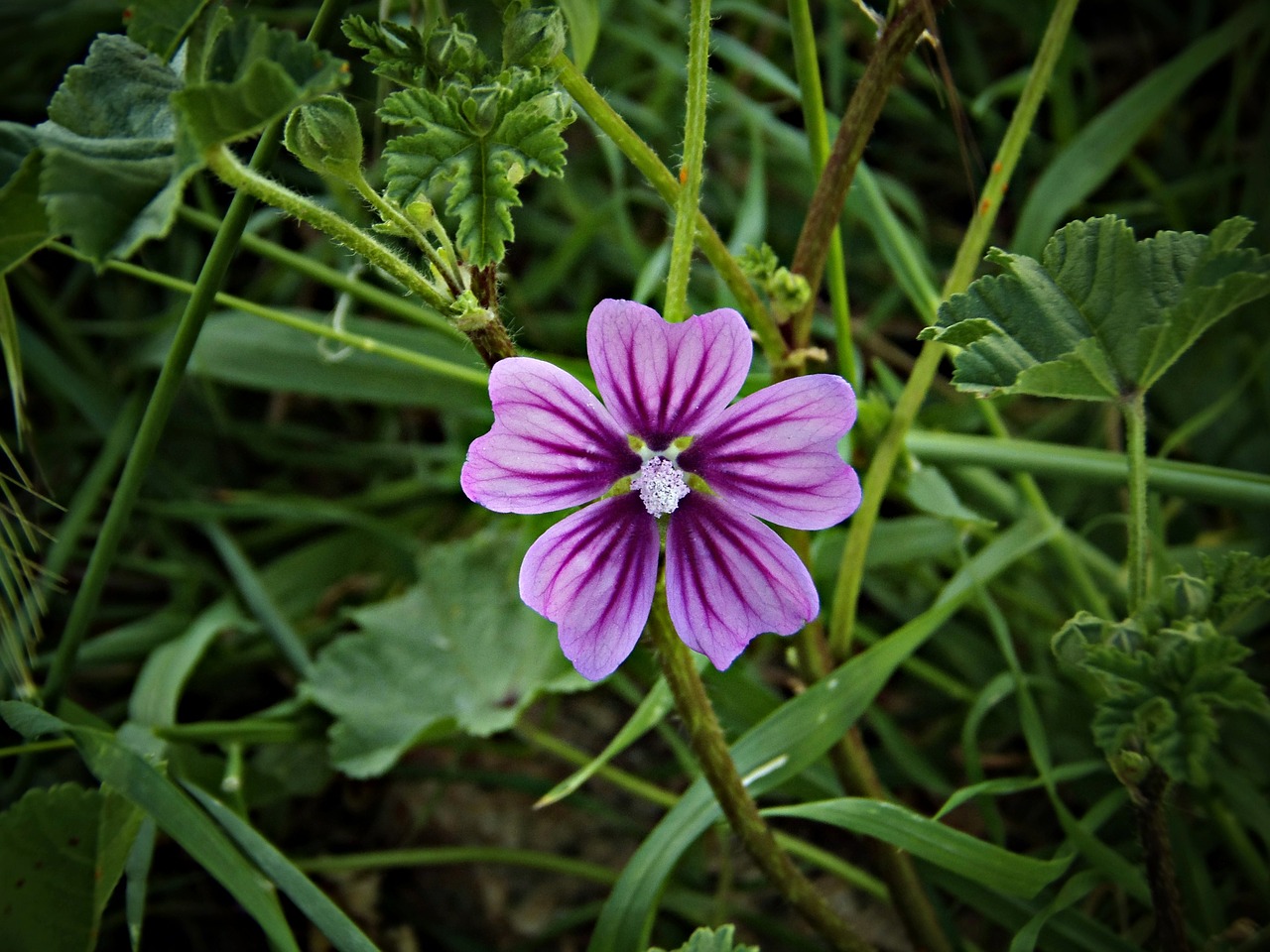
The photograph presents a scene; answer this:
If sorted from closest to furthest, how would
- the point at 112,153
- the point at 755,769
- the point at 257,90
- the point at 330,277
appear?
1. the point at 257,90
2. the point at 112,153
3. the point at 755,769
4. the point at 330,277

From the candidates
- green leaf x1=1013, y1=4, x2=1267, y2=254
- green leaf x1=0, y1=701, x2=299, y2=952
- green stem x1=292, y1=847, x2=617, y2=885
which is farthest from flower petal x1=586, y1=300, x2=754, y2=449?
green leaf x1=1013, y1=4, x2=1267, y2=254

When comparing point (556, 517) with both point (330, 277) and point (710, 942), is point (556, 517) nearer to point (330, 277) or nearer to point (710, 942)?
point (330, 277)

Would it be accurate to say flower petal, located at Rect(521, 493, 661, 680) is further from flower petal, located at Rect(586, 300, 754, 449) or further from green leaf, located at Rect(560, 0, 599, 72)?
green leaf, located at Rect(560, 0, 599, 72)

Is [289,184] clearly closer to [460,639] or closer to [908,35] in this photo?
[460,639]

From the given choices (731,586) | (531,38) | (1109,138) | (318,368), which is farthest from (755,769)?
(1109,138)

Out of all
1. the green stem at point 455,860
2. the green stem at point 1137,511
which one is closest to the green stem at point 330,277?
the green stem at point 455,860

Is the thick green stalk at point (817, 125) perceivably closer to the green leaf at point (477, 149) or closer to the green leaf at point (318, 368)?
the green leaf at point (477, 149)
